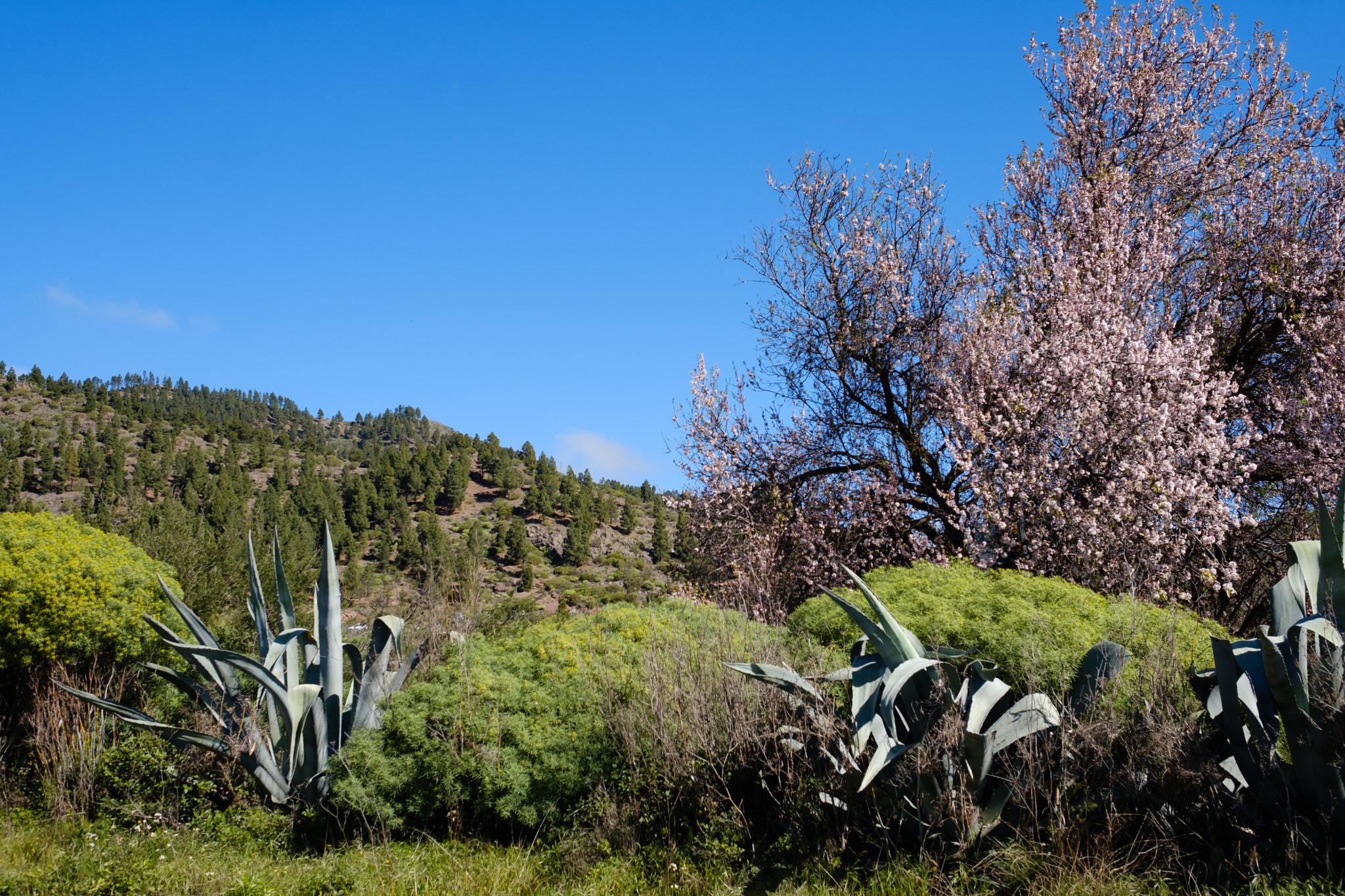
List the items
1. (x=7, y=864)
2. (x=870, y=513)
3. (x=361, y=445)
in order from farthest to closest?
(x=361, y=445), (x=870, y=513), (x=7, y=864)

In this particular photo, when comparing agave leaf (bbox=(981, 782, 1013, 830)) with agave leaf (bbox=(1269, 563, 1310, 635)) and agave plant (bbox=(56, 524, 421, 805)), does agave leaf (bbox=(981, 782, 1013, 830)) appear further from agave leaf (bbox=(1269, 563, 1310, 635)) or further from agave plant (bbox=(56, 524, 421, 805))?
agave plant (bbox=(56, 524, 421, 805))

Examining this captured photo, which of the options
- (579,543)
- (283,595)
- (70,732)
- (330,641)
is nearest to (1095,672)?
(330,641)

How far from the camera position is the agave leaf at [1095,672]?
4320mm

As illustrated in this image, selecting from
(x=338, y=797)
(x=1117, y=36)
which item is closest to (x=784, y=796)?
(x=338, y=797)

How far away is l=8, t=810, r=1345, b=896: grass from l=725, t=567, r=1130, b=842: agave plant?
31 centimetres

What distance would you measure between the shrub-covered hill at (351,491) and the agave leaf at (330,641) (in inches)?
833

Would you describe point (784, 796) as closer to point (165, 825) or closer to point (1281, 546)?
point (165, 825)

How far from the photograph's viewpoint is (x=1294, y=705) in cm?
367

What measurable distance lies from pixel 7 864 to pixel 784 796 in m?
4.88

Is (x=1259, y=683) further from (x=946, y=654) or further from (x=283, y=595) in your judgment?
(x=283, y=595)

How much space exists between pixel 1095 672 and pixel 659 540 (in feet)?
154

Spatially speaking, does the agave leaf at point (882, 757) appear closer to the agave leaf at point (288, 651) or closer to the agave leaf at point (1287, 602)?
the agave leaf at point (1287, 602)

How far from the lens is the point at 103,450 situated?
54406mm

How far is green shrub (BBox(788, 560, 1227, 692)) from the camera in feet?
17.7
